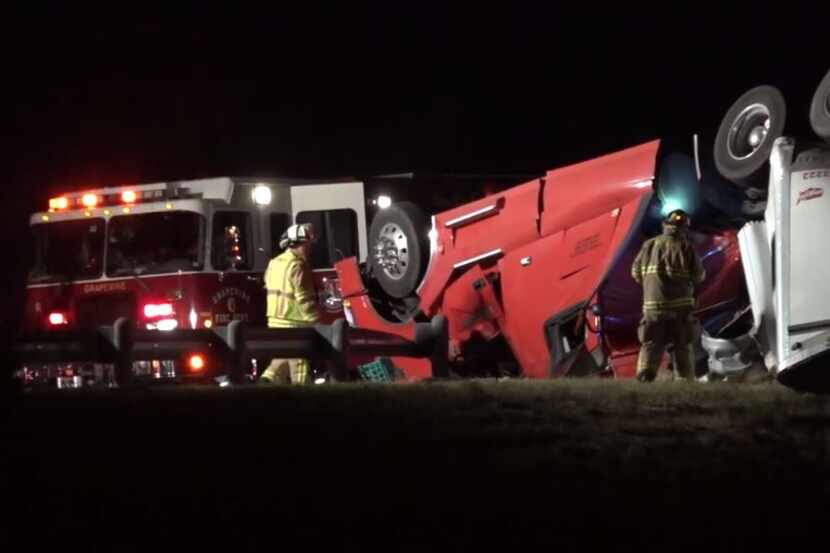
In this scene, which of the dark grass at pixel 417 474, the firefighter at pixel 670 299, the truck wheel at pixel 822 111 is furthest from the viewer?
the firefighter at pixel 670 299

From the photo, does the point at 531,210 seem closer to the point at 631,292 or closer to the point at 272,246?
the point at 631,292

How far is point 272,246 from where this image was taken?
16.9m

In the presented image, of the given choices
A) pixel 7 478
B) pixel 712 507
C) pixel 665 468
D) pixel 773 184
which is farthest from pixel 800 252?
pixel 7 478

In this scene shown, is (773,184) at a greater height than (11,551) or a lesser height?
greater

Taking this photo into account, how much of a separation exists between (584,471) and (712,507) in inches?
31.2

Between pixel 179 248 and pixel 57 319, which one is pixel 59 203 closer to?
pixel 57 319

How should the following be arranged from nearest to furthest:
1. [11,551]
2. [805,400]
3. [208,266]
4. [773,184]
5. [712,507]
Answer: [11,551] → [712,507] → [805,400] → [773,184] → [208,266]

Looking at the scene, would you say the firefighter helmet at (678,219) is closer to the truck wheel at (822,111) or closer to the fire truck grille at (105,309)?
the truck wheel at (822,111)

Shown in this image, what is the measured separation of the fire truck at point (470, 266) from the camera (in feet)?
35.8

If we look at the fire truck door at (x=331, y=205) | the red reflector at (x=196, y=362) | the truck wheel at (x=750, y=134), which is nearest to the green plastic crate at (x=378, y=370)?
the red reflector at (x=196, y=362)

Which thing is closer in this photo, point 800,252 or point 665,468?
point 665,468

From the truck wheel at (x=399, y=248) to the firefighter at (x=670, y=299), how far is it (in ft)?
12.3

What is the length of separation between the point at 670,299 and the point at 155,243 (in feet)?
23.1

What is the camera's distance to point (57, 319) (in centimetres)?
1700
